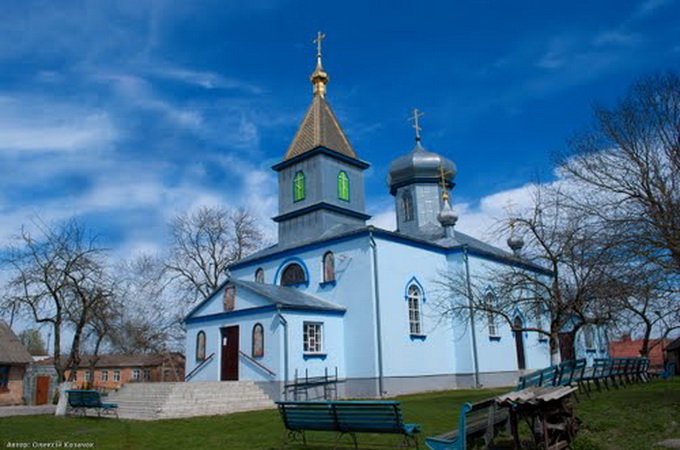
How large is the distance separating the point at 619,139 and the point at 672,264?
3258mm

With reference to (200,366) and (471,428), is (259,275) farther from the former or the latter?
(471,428)

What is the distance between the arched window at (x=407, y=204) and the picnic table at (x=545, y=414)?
21.6 meters

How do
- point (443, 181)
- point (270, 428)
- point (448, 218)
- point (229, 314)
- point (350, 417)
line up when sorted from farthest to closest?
point (443, 181)
point (448, 218)
point (229, 314)
point (270, 428)
point (350, 417)

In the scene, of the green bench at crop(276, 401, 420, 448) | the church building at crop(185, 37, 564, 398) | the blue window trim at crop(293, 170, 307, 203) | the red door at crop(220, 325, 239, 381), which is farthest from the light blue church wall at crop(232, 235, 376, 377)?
the green bench at crop(276, 401, 420, 448)

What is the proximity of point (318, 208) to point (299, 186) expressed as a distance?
1838 mm

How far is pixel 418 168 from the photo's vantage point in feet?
94.3

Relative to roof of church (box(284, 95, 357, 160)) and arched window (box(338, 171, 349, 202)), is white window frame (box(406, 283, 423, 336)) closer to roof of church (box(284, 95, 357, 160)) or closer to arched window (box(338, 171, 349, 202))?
arched window (box(338, 171, 349, 202))

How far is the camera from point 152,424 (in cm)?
1281

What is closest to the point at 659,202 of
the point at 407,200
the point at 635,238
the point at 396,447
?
the point at 635,238

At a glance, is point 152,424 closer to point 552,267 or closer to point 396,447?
point 396,447

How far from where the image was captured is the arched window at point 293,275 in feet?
71.2

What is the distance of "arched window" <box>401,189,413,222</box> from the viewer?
28.8 meters

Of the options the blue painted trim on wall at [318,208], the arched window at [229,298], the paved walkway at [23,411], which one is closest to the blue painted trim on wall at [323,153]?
the blue painted trim on wall at [318,208]

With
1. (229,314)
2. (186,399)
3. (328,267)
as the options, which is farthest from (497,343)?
(186,399)
